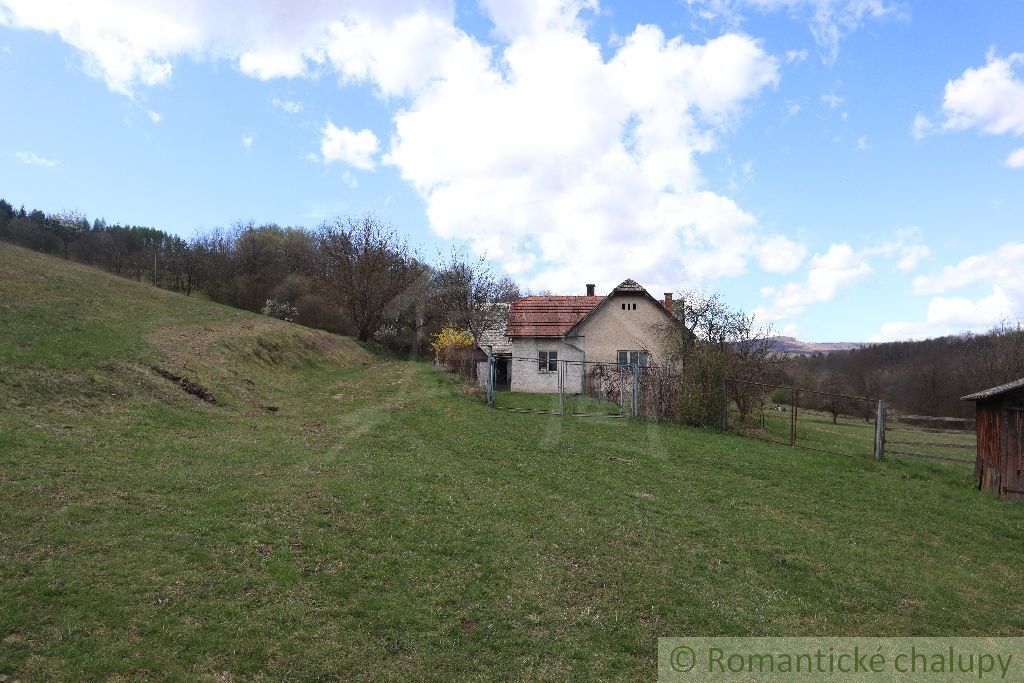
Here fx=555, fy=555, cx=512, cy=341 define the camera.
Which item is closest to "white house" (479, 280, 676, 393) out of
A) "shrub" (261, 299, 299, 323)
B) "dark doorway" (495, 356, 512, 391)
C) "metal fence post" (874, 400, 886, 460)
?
"dark doorway" (495, 356, 512, 391)

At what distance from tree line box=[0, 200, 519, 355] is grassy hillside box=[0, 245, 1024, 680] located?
22.4m

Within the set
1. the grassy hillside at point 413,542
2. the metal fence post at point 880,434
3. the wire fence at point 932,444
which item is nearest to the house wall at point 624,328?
the wire fence at point 932,444

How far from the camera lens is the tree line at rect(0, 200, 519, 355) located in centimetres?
4788

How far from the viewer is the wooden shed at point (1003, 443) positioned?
1363cm

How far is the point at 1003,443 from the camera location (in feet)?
45.7

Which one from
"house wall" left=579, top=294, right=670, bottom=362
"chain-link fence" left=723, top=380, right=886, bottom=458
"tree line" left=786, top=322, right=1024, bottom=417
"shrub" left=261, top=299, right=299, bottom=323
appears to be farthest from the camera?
"shrub" left=261, top=299, right=299, bottom=323

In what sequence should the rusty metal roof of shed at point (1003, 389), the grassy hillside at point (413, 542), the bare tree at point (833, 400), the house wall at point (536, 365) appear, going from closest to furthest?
the grassy hillside at point (413, 542) < the rusty metal roof of shed at point (1003, 389) < the house wall at point (536, 365) < the bare tree at point (833, 400)

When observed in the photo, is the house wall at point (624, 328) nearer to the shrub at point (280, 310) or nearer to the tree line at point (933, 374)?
the tree line at point (933, 374)

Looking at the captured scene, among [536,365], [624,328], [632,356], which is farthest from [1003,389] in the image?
[536,365]

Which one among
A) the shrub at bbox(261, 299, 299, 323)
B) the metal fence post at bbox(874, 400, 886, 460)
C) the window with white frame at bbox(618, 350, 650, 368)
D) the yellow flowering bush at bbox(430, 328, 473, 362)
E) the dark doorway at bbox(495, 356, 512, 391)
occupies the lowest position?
the metal fence post at bbox(874, 400, 886, 460)

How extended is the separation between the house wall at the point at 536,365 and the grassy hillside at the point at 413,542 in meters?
15.1

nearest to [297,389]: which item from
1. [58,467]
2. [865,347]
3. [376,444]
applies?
[376,444]

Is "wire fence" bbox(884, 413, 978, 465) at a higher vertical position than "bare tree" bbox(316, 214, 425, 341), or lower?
lower

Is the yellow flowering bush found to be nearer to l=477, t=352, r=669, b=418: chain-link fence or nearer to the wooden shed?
l=477, t=352, r=669, b=418: chain-link fence
